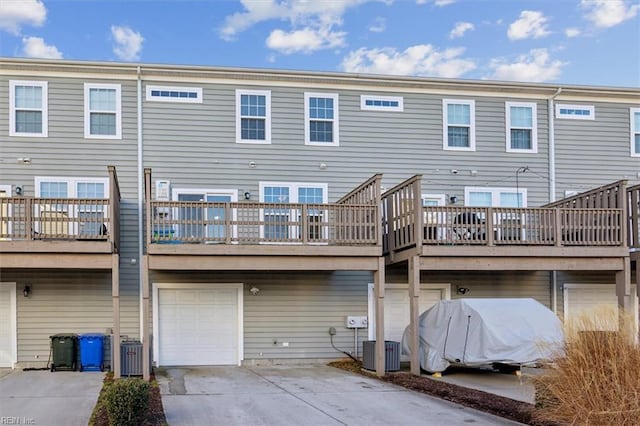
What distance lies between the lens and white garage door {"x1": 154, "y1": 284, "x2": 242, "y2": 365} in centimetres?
1473

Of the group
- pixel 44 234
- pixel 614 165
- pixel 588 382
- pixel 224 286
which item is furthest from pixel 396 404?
pixel 614 165

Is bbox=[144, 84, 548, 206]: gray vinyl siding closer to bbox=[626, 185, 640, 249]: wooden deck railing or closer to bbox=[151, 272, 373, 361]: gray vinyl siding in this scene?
bbox=[151, 272, 373, 361]: gray vinyl siding

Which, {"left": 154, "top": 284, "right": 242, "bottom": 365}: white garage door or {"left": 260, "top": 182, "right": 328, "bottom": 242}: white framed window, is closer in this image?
{"left": 260, "top": 182, "right": 328, "bottom": 242}: white framed window

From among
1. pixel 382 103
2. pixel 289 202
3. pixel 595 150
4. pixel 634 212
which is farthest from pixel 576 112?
pixel 289 202

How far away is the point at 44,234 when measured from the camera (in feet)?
40.4

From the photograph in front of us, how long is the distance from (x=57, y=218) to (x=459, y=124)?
9647 millimetres

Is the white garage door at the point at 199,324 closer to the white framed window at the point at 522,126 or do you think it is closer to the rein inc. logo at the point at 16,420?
the rein inc. logo at the point at 16,420

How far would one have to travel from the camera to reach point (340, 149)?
1573 cm

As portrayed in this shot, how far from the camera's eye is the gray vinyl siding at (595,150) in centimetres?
1661

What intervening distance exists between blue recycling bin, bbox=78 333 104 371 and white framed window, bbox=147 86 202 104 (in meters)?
5.48

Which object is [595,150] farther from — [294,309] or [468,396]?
[468,396]

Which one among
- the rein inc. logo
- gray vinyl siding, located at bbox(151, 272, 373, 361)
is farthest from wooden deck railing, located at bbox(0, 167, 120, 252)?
the rein inc. logo

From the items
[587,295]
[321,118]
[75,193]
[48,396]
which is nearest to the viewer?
[48,396]

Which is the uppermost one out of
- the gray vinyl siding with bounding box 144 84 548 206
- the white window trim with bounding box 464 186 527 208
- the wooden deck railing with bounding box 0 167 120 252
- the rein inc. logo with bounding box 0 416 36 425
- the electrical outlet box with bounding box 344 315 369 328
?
the gray vinyl siding with bounding box 144 84 548 206
